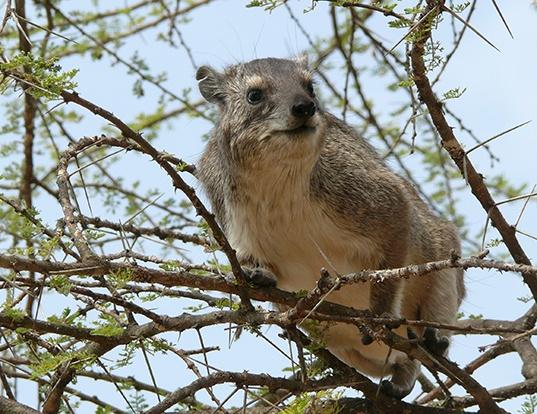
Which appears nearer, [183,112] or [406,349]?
[406,349]

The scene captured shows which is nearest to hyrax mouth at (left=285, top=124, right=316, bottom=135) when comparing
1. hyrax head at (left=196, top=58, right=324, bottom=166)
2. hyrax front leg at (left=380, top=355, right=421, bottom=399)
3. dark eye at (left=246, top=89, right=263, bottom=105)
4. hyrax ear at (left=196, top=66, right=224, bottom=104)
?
hyrax head at (left=196, top=58, right=324, bottom=166)

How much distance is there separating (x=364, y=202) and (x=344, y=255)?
10.2 inches

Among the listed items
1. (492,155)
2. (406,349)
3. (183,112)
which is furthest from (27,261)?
(183,112)

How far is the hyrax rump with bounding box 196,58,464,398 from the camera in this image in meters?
4.40

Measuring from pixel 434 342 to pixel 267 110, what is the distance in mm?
1283

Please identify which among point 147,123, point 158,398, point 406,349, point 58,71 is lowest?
point 158,398

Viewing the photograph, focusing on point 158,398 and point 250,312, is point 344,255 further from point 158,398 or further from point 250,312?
point 158,398

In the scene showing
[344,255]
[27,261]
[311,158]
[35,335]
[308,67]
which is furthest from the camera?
[308,67]

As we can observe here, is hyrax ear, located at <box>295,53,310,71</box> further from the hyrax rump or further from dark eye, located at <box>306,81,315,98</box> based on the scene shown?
dark eye, located at <box>306,81,315,98</box>

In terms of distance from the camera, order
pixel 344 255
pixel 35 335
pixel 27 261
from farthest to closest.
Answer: pixel 344 255 → pixel 35 335 → pixel 27 261

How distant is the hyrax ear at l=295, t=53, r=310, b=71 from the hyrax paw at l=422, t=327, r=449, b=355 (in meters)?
1.36

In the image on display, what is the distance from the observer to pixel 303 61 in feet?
16.4

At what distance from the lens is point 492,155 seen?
5.03m

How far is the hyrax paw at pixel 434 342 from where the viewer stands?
4598 mm
